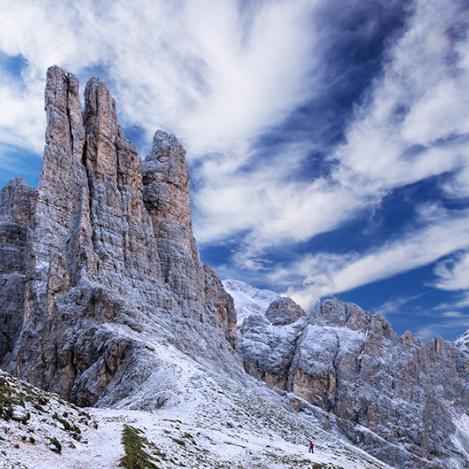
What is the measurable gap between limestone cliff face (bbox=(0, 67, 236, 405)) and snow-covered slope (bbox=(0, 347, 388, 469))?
953 cm

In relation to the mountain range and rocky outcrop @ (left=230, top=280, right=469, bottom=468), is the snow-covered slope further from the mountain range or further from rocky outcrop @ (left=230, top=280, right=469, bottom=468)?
rocky outcrop @ (left=230, top=280, right=469, bottom=468)

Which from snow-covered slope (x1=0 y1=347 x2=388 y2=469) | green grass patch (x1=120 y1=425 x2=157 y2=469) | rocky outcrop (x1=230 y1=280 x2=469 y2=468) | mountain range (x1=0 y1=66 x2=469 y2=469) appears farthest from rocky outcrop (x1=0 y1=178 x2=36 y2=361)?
rocky outcrop (x1=230 y1=280 x2=469 y2=468)

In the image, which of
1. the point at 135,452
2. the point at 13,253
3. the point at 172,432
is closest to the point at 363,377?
the point at 13,253

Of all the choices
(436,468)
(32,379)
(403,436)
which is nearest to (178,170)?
(32,379)

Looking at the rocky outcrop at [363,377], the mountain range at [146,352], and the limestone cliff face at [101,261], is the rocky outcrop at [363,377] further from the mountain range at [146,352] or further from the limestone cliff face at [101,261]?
the limestone cliff face at [101,261]

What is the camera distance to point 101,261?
91.5m

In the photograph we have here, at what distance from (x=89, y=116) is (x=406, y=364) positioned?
428 ft

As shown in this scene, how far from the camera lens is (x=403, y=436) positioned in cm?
15250

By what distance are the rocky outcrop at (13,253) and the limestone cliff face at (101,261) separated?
355 millimetres

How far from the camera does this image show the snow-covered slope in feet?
75.1

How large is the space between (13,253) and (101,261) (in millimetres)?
18712

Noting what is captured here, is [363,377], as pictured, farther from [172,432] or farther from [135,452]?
[135,452]

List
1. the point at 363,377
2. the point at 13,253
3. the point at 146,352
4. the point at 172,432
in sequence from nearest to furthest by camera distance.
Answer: the point at 172,432 < the point at 146,352 < the point at 13,253 < the point at 363,377

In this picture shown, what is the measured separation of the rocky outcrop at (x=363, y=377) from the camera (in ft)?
499
